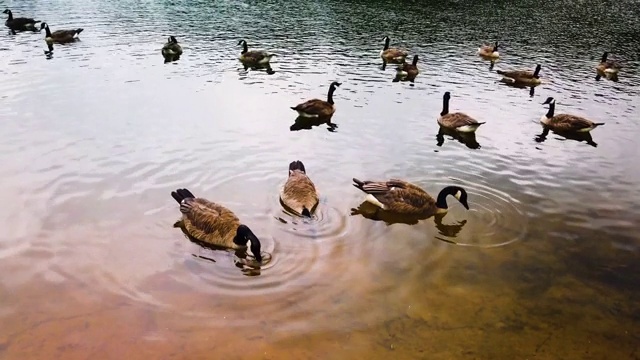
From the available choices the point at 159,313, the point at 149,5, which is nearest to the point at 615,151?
the point at 159,313

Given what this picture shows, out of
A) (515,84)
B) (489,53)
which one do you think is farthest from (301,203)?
(489,53)

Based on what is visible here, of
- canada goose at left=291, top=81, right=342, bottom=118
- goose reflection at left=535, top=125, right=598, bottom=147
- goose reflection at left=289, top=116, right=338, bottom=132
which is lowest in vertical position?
goose reflection at left=289, top=116, right=338, bottom=132

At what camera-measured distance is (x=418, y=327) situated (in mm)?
9227

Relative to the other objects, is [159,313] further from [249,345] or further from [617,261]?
[617,261]

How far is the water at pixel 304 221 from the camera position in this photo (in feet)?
29.8

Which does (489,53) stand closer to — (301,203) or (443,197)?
(443,197)

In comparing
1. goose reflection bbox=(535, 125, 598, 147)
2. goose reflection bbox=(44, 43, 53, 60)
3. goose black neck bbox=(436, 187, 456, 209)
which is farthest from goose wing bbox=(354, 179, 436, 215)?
goose reflection bbox=(44, 43, 53, 60)

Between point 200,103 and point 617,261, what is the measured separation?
640 inches

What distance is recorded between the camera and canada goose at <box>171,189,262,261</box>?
36.5 ft

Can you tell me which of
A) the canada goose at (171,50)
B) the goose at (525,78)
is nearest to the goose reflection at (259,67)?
the canada goose at (171,50)

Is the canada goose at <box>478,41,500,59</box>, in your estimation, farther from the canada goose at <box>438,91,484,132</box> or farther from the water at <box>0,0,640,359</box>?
the canada goose at <box>438,91,484,132</box>

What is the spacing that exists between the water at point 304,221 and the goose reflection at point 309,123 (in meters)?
0.41

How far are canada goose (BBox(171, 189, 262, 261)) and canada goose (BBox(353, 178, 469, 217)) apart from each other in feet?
12.7

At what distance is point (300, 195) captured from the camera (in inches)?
505
